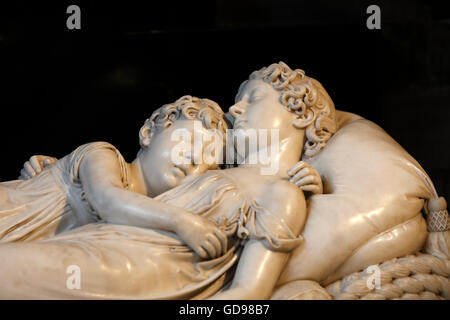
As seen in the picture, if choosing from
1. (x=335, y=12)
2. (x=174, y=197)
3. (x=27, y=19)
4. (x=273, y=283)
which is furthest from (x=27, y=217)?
(x=335, y=12)

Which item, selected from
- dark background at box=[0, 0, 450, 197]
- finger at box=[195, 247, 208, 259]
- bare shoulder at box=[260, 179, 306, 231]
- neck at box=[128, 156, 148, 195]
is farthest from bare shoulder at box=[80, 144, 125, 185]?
dark background at box=[0, 0, 450, 197]

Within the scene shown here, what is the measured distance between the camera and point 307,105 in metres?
2.91

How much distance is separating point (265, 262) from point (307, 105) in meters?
0.81

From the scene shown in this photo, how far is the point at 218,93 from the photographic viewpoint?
4129mm

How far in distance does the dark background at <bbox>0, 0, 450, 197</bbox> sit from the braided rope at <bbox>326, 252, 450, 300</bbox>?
149cm

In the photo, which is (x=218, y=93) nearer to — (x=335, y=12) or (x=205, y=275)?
(x=335, y=12)

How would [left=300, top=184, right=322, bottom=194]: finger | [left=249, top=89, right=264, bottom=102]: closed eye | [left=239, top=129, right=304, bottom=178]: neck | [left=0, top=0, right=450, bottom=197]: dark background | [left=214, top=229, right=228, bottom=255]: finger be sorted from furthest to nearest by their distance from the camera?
[left=0, top=0, right=450, bottom=197]: dark background
[left=249, top=89, right=264, bottom=102]: closed eye
[left=239, top=129, right=304, bottom=178]: neck
[left=300, top=184, right=322, bottom=194]: finger
[left=214, top=229, right=228, bottom=255]: finger

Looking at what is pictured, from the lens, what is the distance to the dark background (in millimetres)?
3979

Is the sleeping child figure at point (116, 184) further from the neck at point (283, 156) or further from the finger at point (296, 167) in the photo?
the neck at point (283, 156)

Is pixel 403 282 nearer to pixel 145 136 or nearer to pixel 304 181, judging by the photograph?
pixel 304 181

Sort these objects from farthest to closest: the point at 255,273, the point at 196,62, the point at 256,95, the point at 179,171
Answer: the point at 196,62 → the point at 256,95 → the point at 179,171 → the point at 255,273

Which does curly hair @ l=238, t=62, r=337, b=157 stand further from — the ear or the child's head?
the ear

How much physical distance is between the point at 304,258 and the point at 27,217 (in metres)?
1.12

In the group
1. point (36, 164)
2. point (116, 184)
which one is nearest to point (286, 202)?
point (116, 184)
